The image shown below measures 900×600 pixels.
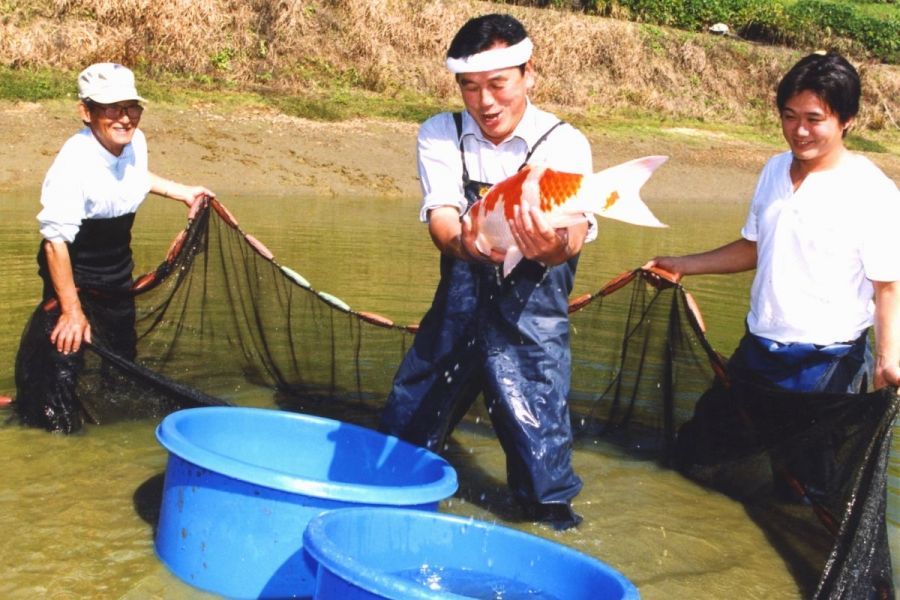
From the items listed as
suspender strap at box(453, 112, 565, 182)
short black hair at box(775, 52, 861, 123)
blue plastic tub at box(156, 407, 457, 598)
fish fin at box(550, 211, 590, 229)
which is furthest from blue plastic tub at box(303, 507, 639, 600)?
short black hair at box(775, 52, 861, 123)

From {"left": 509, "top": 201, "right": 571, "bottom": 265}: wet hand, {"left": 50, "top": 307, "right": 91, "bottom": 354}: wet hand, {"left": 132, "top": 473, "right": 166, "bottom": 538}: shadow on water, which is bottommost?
{"left": 132, "top": 473, "right": 166, "bottom": 538}: shadow on water

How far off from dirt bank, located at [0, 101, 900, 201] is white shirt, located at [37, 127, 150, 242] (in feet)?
28.1

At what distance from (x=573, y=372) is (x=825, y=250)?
1.91 m

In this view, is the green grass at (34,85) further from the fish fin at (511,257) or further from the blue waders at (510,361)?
the fish fin at (511,257)

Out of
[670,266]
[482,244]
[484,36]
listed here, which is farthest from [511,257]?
[670,266]

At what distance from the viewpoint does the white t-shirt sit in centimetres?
414

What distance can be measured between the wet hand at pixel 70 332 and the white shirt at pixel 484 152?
1668mm

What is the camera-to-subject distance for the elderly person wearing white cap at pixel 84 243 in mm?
4738

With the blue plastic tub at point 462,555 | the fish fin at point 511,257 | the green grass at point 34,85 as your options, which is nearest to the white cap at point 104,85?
the fish fin at point 511,257

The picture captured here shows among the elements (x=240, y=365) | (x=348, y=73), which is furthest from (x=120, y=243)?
(x=348, y=73)

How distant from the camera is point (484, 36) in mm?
3889

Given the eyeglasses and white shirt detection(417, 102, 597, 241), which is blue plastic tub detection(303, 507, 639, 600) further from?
the eyeglasses

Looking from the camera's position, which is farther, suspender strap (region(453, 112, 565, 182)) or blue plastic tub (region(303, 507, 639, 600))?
suspender strap (region(453, 112, 565, 182))

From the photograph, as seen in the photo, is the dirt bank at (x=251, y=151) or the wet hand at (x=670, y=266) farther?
the dirt bank at (x=251, y=151)
